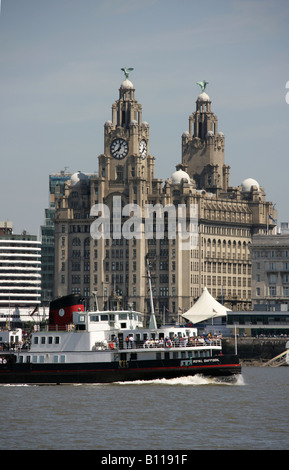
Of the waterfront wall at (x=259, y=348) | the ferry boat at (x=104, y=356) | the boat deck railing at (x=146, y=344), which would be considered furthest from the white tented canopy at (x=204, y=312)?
the boat deck railing at (x=146, y=344)

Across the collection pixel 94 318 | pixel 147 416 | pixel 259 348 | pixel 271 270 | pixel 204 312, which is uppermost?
pixel 271 270

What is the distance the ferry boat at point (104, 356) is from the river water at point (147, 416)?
0.96m

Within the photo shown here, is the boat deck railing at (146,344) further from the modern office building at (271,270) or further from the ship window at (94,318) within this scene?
the modern office building at (271,270)

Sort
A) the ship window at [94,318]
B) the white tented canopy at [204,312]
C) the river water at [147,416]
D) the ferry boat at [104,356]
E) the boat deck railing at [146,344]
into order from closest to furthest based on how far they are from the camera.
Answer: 1. the river water at [147,416]
2. the ferry boat at [104,356]
3. the boat deck railing at [146,344]
4. the ship window at [94,318]
5. the white tented canopy at [204,312]

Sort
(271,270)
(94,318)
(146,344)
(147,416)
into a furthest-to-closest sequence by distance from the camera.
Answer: (271,270) < (94,318) < (146,344) < (147,416)

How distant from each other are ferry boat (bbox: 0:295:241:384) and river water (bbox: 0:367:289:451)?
0.96 meters

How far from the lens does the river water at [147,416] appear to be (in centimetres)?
5962

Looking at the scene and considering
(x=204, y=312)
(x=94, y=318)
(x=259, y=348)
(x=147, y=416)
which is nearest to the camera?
(x=147, y=416)

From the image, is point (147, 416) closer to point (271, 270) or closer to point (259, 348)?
point (259, 348)

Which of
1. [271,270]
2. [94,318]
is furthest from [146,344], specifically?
[271,270]

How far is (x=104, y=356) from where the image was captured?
9544cm

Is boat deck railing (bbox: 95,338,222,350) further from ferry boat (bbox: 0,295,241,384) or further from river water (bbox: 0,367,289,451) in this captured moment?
river water (bbox: 0,367,289,451)

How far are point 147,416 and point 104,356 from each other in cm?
2440
